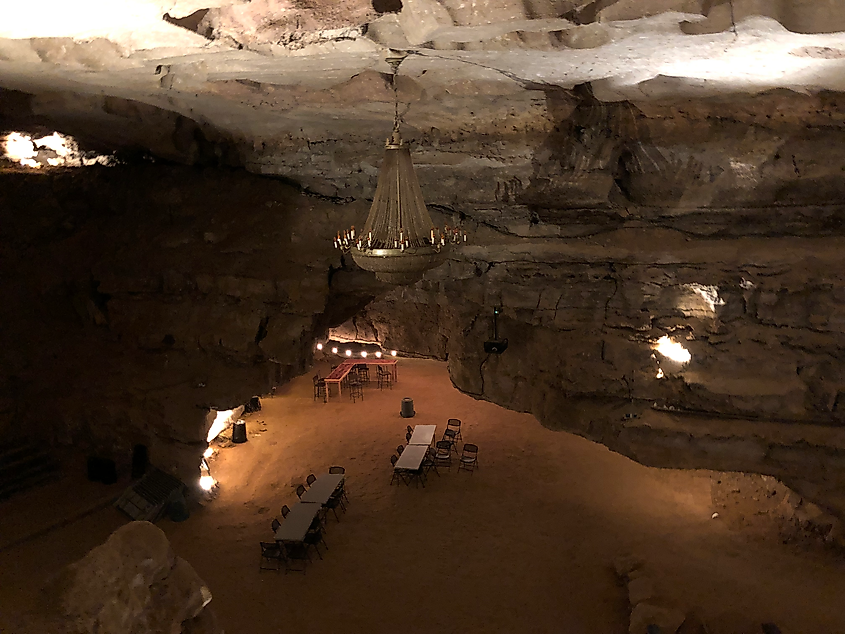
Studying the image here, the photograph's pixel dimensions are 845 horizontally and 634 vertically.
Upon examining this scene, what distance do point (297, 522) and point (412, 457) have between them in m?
2.89

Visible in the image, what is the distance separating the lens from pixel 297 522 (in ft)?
29.3

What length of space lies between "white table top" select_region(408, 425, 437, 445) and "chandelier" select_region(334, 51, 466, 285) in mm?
7821

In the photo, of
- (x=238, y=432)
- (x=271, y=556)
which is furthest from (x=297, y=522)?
(x=238, y=432)

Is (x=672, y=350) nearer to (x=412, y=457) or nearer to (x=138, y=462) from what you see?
(x=412, y=457)

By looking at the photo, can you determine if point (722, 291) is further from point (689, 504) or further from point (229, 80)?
point (229, 80)

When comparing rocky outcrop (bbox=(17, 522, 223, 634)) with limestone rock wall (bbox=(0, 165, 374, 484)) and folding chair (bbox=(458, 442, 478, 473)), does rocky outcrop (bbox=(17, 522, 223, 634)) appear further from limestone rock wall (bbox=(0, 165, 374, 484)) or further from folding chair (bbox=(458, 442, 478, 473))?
folding chair (bbox=(458, 442, 478, 473))

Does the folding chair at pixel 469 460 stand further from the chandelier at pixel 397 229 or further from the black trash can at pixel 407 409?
the chandelier at pixel 397 229

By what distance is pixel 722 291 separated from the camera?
7254mm

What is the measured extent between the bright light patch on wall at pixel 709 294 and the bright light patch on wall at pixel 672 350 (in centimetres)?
65

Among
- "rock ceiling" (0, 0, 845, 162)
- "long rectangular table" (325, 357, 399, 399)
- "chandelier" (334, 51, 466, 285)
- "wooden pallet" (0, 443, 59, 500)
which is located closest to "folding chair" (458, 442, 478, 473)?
"long rectangular table" (325, 357, 399, 399)

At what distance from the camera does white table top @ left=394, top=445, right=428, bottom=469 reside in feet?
35.4

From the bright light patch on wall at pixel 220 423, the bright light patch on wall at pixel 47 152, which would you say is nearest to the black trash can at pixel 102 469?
the bright light patch on wall at pixel 220 423

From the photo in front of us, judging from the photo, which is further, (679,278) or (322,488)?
(322,488)

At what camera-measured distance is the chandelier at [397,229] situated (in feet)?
14.3
